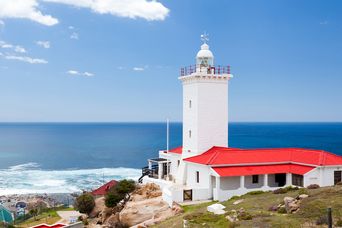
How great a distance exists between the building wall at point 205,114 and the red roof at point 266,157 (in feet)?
5.64

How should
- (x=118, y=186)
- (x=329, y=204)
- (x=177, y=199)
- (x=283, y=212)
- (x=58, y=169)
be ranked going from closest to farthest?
(x=329, y=204)
(x=283, y=212)
(x=177, y=199)
(x=118, y=186)
(x=58, y=169)

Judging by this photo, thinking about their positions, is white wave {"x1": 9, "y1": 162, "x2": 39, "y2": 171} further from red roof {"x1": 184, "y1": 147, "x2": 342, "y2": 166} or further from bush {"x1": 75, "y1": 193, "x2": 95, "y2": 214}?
red roof {"x1": 184, "y1": 147, "x2": 342, "y2": 166}

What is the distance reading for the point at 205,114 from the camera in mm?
33250

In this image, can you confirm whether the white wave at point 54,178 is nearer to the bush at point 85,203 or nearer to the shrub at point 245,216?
the bush at point 85,203

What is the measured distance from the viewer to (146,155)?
10594cm

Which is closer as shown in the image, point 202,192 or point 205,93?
point 202,192

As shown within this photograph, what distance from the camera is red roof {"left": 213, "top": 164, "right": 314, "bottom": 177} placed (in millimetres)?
27763

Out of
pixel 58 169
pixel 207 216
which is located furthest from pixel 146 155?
pixel 207 216

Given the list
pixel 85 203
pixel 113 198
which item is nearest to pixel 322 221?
pixel 113 198

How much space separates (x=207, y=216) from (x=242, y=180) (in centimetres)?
771

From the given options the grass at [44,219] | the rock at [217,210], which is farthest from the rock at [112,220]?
the rock at [217,210]

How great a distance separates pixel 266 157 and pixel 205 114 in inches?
238

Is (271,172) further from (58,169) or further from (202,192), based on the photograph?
(58,169)

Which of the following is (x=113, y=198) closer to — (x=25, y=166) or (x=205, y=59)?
(x=205, y=59)
